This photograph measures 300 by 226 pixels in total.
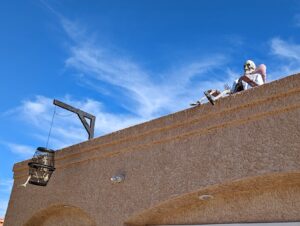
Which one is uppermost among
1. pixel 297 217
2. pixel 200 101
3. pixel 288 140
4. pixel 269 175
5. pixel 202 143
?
pixel 200 101

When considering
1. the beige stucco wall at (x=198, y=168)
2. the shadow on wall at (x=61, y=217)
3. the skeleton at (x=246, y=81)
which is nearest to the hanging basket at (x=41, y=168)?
the beige stucco wall at (x=198, y=168)

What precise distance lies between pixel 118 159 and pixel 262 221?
285 cm

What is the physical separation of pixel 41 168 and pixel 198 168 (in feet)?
11.7

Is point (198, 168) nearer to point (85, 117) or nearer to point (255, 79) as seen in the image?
point (255, 79)

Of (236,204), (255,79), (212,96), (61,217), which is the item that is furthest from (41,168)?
(255,79)

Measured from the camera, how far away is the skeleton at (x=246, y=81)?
615 cm

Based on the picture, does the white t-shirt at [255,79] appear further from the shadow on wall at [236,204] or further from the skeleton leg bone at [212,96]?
the shadow on wall at [236,204]

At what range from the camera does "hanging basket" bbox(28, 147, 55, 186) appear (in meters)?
8.15

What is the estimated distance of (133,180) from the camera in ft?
22.6

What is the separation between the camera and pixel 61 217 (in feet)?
28.0

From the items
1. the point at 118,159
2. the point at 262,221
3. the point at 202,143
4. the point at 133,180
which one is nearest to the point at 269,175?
→ the point at 262,221

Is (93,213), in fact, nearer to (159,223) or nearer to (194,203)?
(159,223)

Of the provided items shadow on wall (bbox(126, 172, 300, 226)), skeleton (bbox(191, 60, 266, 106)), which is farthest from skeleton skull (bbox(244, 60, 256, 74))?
shadow on wall (bbox(126, 172, 300, 226))

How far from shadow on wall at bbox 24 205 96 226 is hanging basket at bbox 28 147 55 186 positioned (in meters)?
0.62
